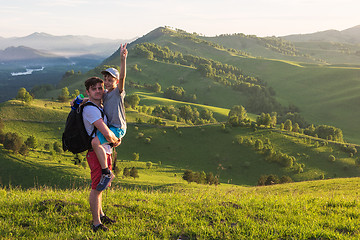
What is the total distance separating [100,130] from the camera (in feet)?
20.8

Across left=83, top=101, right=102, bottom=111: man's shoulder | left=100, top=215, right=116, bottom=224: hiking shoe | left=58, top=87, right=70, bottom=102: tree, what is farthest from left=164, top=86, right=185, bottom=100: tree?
left=83, top=101, right=102, bottom=111: man's shoulder

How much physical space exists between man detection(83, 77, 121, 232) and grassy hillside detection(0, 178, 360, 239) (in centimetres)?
39

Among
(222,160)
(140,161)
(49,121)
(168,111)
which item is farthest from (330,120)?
(49,121)

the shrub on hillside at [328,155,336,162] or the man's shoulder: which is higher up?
the man's shoulder

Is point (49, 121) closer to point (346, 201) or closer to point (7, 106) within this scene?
point (7, 106)

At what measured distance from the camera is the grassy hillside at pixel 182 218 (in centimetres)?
641

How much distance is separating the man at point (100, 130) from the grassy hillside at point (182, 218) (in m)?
0.39

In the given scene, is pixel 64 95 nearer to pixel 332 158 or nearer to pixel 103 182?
pixel 332 158

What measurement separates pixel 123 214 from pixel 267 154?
76.7 m

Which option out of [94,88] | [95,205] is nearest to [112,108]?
[94,88]

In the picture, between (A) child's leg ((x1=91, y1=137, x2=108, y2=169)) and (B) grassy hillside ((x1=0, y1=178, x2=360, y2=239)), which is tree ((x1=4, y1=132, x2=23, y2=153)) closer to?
(B) grassy hillside ((x1=0, y1=178, x2=360, y2=239))

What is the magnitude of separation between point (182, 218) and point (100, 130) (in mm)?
3498

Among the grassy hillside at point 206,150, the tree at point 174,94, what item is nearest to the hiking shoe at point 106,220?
the grassy hillside at point 206,150

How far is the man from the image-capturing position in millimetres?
6389
